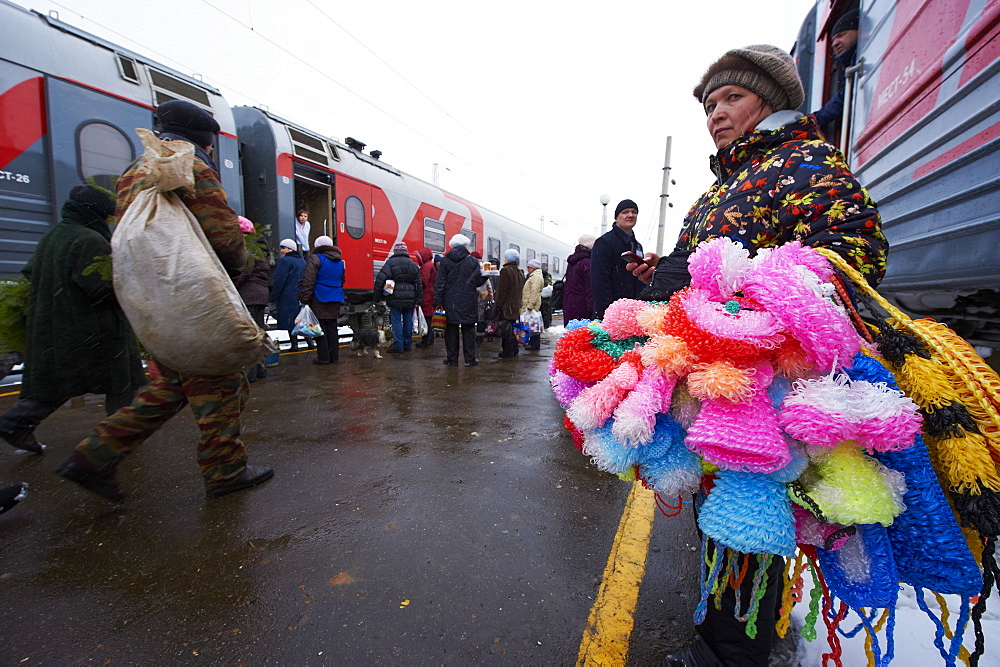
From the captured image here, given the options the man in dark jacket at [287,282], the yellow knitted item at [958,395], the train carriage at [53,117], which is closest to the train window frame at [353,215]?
the man in dark jacket at [287,282]

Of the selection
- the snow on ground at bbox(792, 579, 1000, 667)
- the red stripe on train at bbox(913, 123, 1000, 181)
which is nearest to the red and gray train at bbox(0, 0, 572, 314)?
the snow on ground at bbox(792, 579, 1000, 667)

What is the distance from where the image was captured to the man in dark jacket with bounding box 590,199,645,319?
13.6 ft

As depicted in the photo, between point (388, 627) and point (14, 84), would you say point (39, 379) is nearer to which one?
point (388, 627)

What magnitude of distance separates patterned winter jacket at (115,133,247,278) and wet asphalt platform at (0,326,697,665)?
140cm

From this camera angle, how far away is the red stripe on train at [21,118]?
493 cm

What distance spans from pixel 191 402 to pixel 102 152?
5.61m

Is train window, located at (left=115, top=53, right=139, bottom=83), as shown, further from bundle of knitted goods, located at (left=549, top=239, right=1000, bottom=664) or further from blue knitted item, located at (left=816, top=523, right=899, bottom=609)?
blue knitted item, located at (left=816, top=523, right=899, bottom=609)

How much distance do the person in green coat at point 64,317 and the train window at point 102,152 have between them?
340cm

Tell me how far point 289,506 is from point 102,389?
1776 millimetres

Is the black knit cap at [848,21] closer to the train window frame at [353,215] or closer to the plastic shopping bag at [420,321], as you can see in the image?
the plastic shopping bag at [420,321]

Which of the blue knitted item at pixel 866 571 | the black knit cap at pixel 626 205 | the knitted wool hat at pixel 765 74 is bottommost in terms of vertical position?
the blue knitted item at pixel 866 571

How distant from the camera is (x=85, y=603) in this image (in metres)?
1.72

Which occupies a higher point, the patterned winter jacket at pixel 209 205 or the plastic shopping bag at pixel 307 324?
the patterned winter jacket at pixel 209 205

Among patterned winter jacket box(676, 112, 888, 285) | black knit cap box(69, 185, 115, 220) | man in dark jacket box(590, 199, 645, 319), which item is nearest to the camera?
patterned winter jacket box(676, 112, 888, 285)
